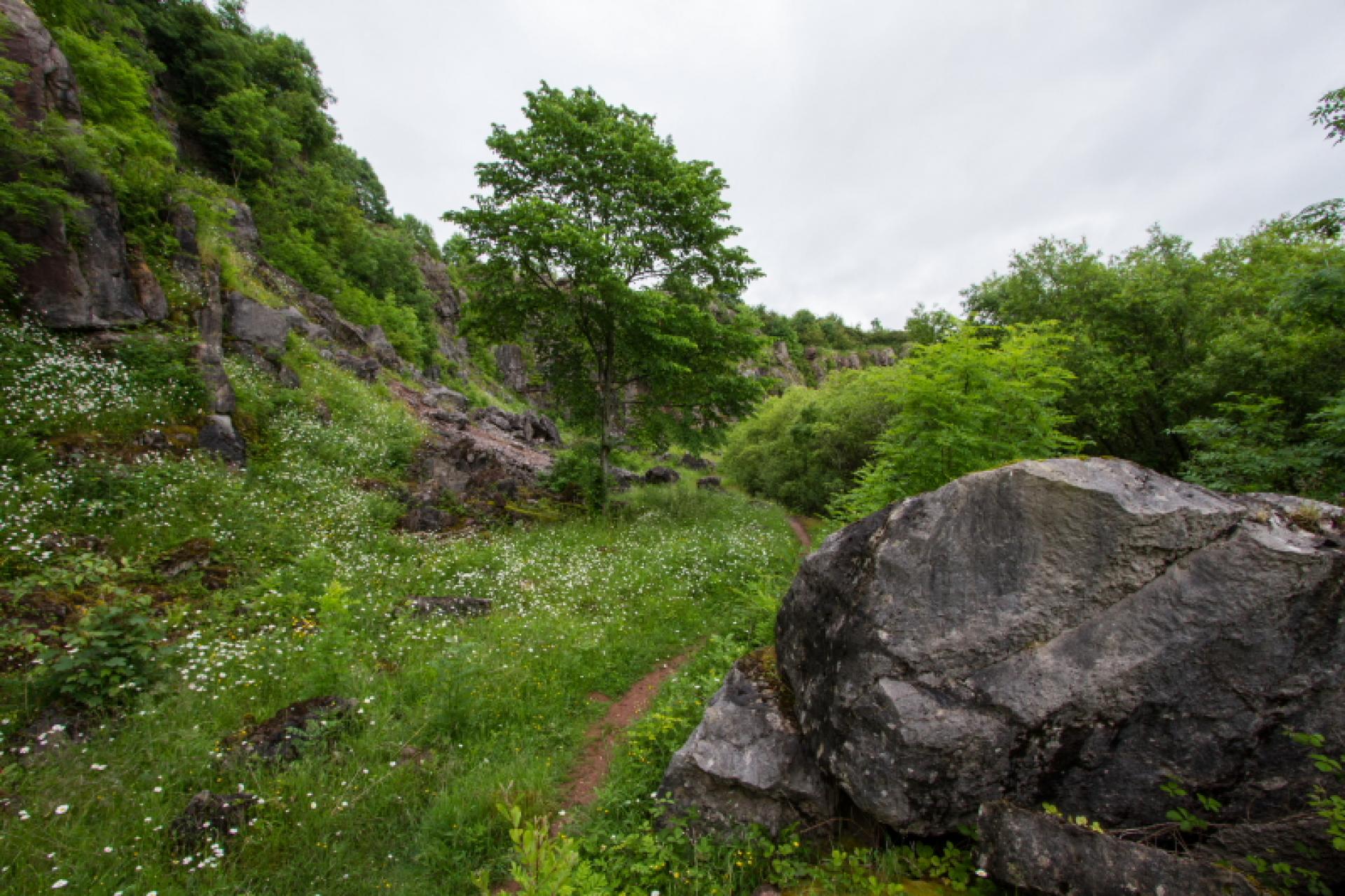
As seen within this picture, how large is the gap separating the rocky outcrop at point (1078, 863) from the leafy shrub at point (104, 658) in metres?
7.99

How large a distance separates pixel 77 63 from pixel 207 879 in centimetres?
2107

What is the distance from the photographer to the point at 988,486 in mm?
4055

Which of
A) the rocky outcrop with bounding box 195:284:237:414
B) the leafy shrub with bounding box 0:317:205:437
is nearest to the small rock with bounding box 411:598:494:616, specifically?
the leafy shrub with bounding box 0:317:205:437

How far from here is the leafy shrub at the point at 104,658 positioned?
5109 mm

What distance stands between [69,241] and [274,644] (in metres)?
10.5

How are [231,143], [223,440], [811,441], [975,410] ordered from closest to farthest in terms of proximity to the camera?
[975,410] → [223,440] → [811,441] → [231,143]

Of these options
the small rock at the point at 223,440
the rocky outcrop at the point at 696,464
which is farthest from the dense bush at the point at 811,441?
the small rock at the point at 223,440

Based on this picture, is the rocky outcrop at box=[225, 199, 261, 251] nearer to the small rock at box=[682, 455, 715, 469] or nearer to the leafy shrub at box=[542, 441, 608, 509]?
the leafy shrub at box=[542, 441, 608, 509]

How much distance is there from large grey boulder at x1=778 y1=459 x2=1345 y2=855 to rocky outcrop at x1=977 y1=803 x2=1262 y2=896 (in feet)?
0.89

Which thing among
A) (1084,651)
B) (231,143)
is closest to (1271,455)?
(1084,651)

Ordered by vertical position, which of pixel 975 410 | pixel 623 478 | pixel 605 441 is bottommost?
pixel 623 478

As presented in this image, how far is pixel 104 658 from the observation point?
5.41m

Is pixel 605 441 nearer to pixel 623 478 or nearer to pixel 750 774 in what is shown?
pixel 623 478

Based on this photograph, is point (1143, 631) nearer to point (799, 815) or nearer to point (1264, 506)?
point (1264, 506)
